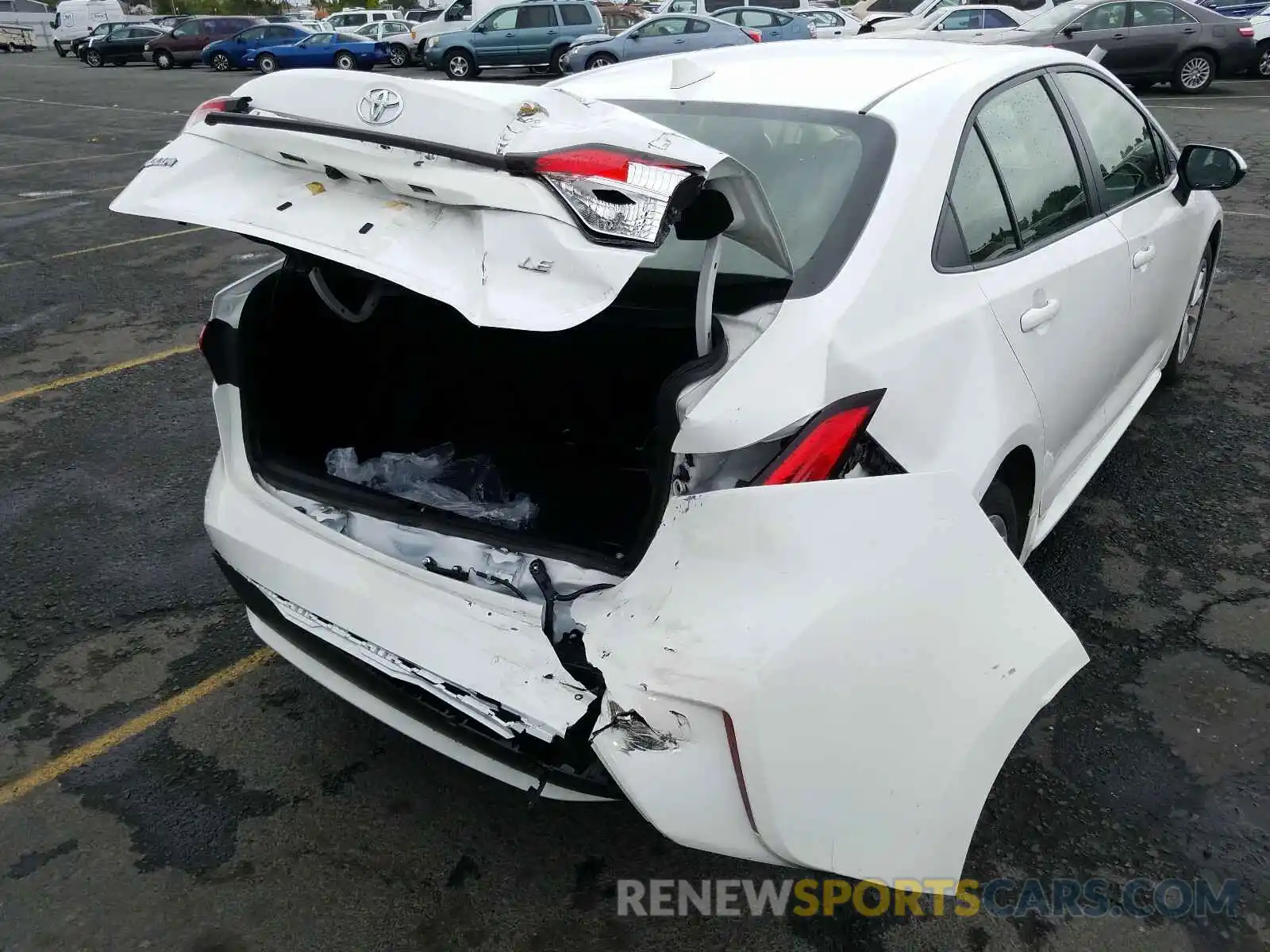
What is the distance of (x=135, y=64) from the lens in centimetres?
3341

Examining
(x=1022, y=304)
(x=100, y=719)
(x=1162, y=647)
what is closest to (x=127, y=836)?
(x=100, y=719)

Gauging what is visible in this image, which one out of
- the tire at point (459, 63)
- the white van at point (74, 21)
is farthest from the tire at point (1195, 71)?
the white van at point (74, 21)

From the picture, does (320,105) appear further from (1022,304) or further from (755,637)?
(1022,304)

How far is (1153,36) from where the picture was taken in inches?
611

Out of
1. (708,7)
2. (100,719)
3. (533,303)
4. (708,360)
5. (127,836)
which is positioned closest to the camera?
(533,303)

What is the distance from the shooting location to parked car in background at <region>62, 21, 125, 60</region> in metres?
31.7

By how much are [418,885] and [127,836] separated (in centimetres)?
74

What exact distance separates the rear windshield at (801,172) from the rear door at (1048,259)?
0.26 meters

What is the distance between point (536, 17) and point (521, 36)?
1.83ft

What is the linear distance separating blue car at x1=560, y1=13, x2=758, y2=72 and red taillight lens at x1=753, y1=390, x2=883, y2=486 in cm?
1821

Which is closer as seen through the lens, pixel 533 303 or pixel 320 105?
pixel 533 303

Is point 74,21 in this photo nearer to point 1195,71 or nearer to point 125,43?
point 125,43

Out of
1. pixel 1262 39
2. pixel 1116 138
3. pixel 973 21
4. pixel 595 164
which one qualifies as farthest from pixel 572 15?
pixel 595 164

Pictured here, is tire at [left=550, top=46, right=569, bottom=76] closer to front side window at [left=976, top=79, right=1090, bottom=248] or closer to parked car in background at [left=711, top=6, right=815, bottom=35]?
parked car in background at [left=711, top=6, right=815, bottom=35]
